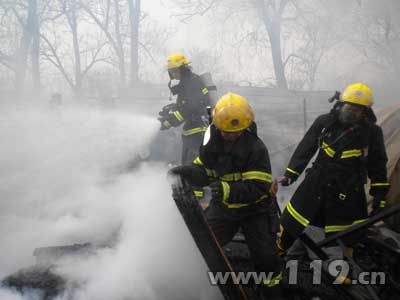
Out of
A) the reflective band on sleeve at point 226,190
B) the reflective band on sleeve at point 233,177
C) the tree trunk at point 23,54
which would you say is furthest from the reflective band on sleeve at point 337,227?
the tree trunk at point 23,54

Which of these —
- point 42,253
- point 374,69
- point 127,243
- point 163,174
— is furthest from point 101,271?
point 374,69

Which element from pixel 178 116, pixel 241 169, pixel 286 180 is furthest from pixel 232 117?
pixel 178 116

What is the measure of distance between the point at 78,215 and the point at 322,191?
3457mm

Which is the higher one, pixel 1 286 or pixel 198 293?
pixel 1 286

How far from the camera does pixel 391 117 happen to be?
23.6 ft

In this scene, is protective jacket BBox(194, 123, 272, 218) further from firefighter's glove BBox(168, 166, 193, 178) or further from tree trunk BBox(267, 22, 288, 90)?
tree trunk BBox(267, 22, 288, 90)

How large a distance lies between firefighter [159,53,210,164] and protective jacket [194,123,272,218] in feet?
7.88

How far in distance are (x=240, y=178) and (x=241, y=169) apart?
67 millimetres

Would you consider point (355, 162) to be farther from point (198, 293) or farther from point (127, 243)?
point (127, 243)

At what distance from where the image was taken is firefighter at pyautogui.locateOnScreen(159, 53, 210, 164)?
17.5 ft

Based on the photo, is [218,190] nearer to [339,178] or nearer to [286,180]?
[286,180]

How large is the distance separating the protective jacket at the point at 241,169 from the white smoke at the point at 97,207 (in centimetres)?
86

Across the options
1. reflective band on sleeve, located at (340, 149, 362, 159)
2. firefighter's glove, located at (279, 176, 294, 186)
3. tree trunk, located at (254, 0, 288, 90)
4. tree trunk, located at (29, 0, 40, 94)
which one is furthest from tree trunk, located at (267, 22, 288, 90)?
reflective band on sleeve, located at (340, 149, 362, 159)

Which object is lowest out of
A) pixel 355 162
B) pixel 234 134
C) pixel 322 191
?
pixel 322 191
